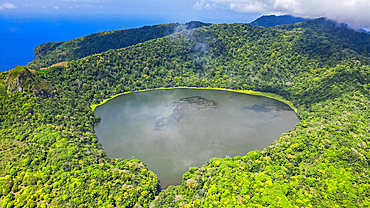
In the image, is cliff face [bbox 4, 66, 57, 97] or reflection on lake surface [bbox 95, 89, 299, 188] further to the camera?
cliff face [bbox 4, 66, 57, 97]

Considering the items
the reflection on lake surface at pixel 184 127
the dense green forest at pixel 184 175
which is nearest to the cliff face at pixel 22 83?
the dense green forest at pixel 184 175

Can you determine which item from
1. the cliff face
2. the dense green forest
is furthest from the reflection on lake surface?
the cliff face

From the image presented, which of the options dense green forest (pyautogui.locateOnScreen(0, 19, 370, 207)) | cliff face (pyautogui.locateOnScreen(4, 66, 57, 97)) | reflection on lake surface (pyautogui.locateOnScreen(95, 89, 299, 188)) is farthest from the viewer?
cliff face (pyautogui.locateOnScreen(4, 66, 57, 97))

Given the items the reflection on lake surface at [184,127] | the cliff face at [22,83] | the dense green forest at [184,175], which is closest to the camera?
the dense green forest at [184,175]

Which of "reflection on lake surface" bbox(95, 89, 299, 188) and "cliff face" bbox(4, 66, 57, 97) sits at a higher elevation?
"cliff face" bbox(4, 66, 57, 97)

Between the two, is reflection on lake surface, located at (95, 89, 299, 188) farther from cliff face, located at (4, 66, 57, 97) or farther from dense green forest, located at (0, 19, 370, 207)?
cliff face, located at (4, 66, 57, 97)

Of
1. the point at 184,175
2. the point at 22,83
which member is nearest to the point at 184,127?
the point at 184,175

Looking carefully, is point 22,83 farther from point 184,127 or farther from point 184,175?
point 184,175

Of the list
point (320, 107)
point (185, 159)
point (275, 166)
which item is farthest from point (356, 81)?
point (185, 159)

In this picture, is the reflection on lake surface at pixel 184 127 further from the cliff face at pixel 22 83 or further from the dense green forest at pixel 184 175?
the cliff face at pixel 22 83
